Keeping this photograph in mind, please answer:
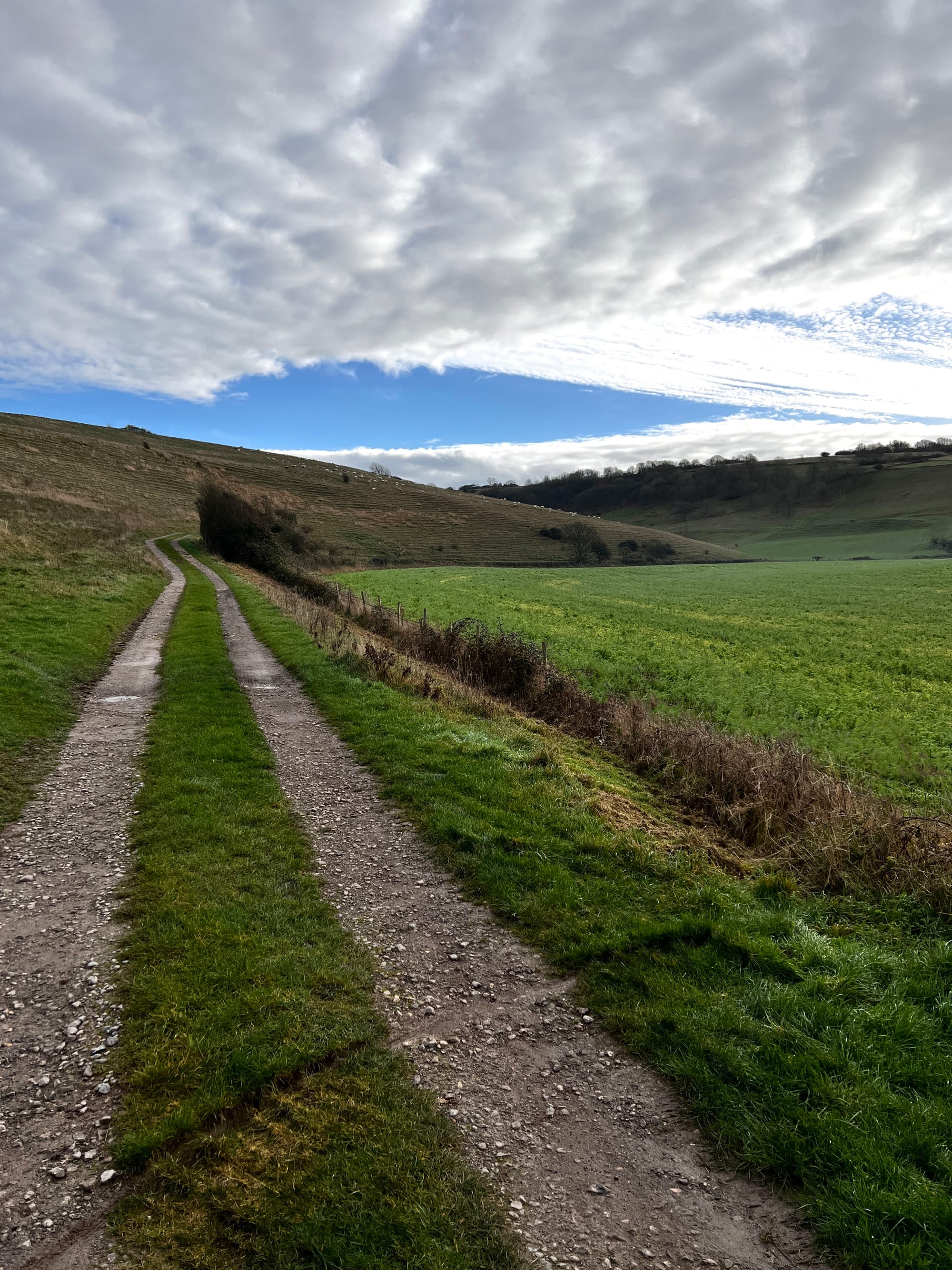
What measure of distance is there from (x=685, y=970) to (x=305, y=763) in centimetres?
728

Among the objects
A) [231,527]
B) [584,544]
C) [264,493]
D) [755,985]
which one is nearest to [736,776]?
[755,985]

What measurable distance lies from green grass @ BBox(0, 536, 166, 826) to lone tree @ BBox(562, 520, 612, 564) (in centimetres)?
7885

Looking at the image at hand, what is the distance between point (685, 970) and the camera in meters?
5.70

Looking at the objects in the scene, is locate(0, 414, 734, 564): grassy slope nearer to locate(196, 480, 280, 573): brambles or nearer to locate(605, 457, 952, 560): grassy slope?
locate(196, 480, 280, 573): brambles

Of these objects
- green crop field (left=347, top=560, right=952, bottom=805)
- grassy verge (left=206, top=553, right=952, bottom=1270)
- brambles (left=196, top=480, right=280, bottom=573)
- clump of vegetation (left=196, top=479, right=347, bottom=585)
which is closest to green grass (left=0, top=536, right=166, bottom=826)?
grassy verge (left=206, top=553, right=952, bottom=1270)

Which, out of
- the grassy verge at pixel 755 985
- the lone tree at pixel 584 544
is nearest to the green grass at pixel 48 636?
the grassy verge at pixel 755 985

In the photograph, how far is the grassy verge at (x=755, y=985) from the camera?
149 inches

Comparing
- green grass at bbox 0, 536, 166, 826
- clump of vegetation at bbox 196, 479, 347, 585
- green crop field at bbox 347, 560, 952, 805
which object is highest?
clump of vegetation at bbox 196, 479, 347, 585

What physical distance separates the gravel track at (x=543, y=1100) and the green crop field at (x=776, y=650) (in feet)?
35.2

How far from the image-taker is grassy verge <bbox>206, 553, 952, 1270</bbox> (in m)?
3.78

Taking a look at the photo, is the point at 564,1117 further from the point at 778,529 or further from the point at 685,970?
the point at 778,529

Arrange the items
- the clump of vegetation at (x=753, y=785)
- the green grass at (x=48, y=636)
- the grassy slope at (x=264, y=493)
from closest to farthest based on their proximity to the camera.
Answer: the clump of vegetation at (x=753, y=785) < the green grass at (x=48, y=636) < the grassy slope at (x=264, y=493)

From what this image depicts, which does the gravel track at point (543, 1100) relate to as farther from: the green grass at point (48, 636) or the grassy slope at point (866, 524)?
the grassy slope at point (866, 524)

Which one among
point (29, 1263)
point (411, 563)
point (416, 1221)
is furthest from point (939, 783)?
point (411, 563)
